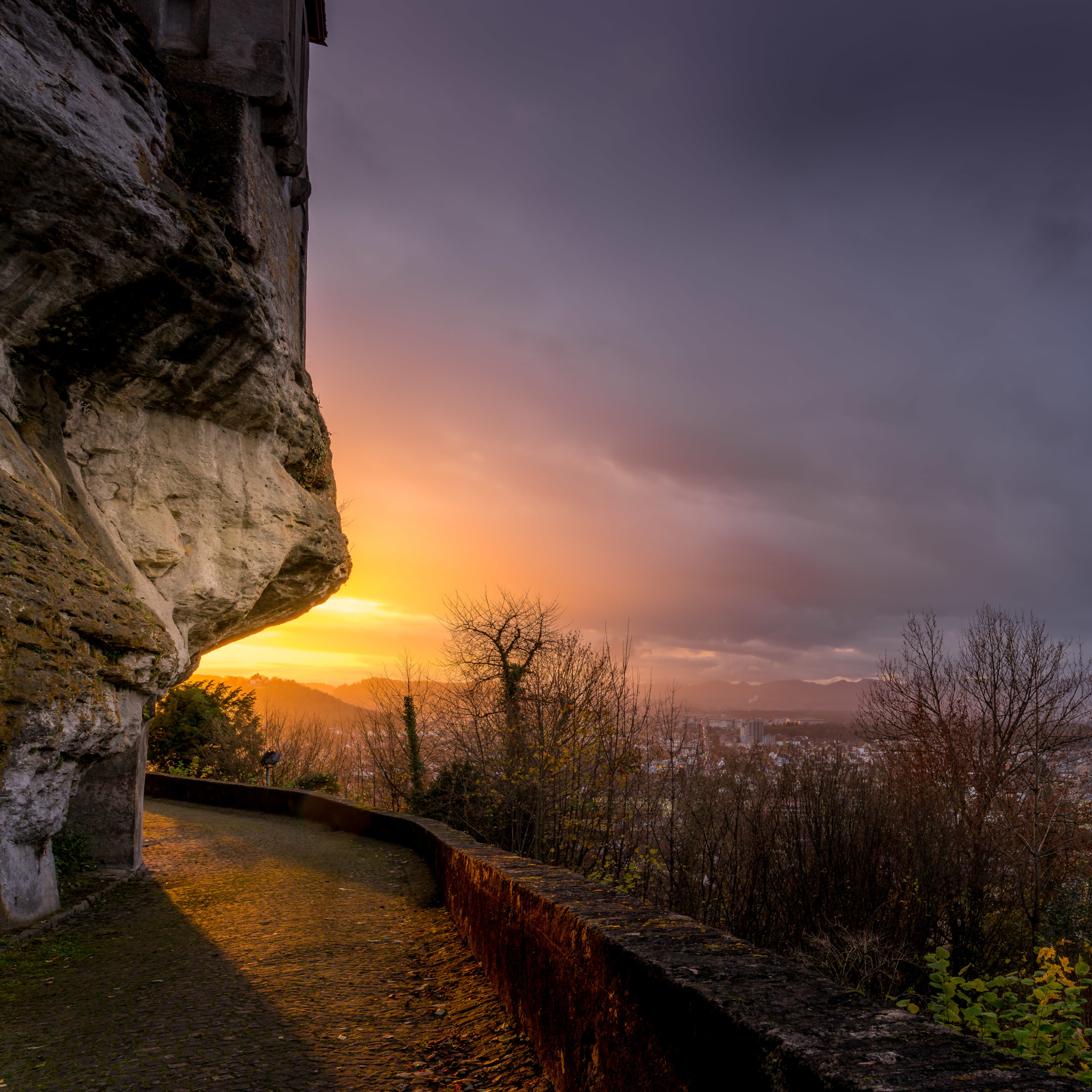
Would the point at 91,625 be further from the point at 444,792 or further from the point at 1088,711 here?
the point at 1088,711

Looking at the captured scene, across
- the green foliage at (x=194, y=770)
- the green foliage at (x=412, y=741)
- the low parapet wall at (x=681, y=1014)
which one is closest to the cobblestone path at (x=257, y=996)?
the low parapet wall at (x=681, y=1014)

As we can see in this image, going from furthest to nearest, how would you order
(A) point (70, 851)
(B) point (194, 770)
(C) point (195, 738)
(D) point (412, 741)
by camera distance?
(C) point (195, 738)
(B) point (194, 770)
(D) point (412, 741)
(A) point (70, 851)

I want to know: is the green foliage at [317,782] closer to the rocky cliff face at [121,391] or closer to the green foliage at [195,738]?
the green foliage at [195,738]

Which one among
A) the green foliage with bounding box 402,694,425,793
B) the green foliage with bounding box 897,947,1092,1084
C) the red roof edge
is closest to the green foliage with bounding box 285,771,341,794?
the green foliage with bounding box 402,694,425,793

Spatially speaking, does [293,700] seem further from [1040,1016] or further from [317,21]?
[1040,1016]

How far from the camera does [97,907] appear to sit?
7113 millimetres

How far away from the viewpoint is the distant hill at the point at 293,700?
72.2ft

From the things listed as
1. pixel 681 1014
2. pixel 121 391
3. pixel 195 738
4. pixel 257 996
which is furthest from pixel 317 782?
pixel 681 1014

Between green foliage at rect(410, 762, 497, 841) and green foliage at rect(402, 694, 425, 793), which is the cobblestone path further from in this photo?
green foliage at rect(402, 694, 425, 793)

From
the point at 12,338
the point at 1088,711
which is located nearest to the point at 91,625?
the point at 12,338

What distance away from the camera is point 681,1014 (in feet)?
7.60

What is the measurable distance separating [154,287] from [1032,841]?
2397cm

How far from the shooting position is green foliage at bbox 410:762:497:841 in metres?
13.2

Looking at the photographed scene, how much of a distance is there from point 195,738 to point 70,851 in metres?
11.9
